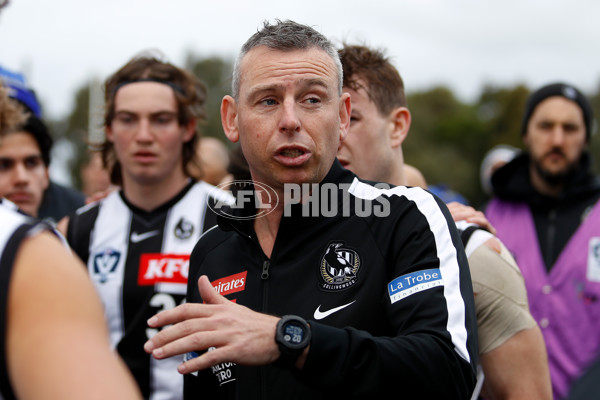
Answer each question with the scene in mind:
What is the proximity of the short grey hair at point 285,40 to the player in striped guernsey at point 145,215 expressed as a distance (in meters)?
1.57

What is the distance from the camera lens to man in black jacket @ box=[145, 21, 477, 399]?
191cm

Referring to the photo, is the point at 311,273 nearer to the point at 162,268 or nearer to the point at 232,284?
the point at 232,284

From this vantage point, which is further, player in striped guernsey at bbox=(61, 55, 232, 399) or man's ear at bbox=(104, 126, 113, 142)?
man's ear at bbox=(104, 126, 113, 142)

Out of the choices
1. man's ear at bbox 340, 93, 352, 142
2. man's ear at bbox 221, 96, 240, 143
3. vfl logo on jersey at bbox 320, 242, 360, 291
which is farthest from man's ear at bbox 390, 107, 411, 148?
vfl logo on jersey at bbox 320, 242, 360, 291

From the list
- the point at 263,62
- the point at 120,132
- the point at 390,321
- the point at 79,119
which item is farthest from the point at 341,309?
the point at 79,119

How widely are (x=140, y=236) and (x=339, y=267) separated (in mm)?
2101

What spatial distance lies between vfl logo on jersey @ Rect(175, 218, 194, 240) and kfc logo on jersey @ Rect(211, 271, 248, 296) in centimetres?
150

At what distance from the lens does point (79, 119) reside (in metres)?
55.7

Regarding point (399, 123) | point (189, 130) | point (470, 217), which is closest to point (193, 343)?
point (470, 217)

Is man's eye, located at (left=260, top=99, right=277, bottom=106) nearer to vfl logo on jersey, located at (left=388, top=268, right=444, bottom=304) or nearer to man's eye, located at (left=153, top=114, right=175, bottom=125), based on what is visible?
vfl logo on jersey, located at (left=388, top=268, right=444, bottom=304)

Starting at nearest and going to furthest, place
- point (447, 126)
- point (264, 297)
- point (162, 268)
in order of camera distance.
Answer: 1. point (264, 297)
2. point (162, 268)
3. point (447, 126)

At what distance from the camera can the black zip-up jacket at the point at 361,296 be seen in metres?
1.95

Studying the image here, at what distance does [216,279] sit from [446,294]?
98 cm

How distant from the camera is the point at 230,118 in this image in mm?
2906
